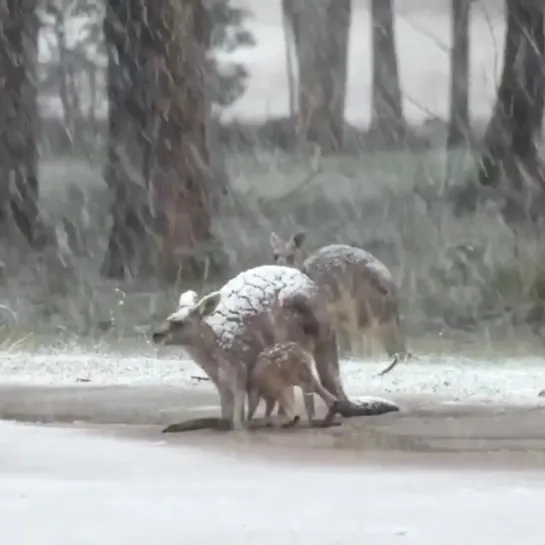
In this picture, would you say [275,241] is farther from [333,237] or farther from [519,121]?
[519,121]

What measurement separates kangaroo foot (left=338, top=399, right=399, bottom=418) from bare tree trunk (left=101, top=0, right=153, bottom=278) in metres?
0.44

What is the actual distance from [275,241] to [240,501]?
628 mm

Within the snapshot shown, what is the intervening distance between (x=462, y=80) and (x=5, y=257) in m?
0.78

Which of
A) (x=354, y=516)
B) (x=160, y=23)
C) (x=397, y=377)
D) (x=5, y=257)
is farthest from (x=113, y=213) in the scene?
(x=354, y=516)

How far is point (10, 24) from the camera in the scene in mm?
1773

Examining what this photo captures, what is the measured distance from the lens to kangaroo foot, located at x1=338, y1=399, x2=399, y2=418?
1.46 metres

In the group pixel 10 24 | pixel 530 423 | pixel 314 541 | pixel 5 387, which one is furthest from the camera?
pixel 10 24

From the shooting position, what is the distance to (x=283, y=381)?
145cm

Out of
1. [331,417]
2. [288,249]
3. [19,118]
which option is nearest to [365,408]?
[331,417]

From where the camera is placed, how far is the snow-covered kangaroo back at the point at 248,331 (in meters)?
1.45

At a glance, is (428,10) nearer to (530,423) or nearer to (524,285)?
(524,285)

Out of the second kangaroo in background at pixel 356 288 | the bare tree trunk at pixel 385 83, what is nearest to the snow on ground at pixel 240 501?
the second kangaroo in background at pixel 356 288

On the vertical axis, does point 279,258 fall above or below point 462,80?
below

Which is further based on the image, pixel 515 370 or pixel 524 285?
pixel 524 285
